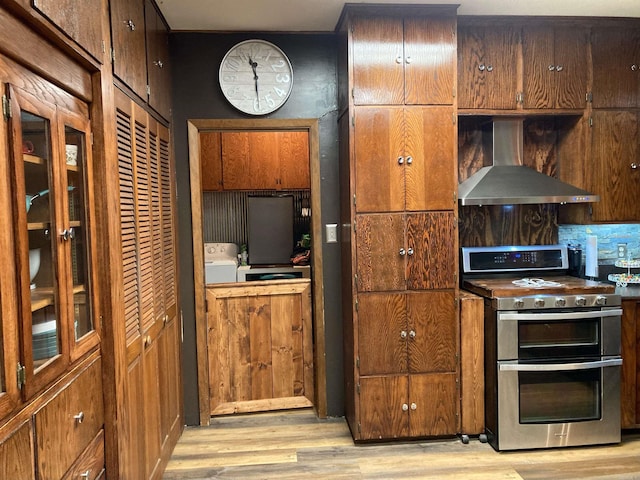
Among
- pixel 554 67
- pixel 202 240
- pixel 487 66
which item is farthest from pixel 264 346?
pixel 554 67

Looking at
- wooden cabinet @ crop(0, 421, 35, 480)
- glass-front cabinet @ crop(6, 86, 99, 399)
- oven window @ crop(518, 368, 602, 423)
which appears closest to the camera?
wooden cabinet @ crop(0, 421, 35, 480)

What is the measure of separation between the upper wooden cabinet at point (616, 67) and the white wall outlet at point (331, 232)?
6.27ft

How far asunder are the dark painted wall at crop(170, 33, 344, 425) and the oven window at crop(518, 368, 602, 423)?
48.1 inches

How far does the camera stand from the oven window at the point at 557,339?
9.27 feet

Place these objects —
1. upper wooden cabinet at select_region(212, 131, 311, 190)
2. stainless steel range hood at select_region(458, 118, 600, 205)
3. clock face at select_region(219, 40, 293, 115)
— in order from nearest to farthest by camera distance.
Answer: stainless steel range hood at select_region(458, 118, 600, 205) < clock face at select_region(219, 40, 293, 115) < upper wooden cabinet at select_region(212, 131, 311, 190)

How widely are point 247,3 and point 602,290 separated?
2.71m

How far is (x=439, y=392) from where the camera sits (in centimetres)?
294

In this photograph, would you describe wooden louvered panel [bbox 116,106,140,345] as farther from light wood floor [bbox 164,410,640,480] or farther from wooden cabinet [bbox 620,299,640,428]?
wooden cabinet [bbox 620,299,640,428]

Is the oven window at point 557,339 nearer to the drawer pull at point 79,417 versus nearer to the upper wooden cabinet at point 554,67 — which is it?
the upper wooden cabinet at point 554,67

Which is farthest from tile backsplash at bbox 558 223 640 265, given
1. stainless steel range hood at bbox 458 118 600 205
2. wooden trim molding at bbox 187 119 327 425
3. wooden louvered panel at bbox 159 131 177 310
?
wooden louvered panel at bbox 159 131 177 310

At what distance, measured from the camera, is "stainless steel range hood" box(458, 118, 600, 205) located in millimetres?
2939

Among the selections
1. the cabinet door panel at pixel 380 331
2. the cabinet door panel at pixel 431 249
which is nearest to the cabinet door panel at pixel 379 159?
the cabinet door panel at pixel 431 249

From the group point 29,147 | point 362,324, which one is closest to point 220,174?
point 362,324

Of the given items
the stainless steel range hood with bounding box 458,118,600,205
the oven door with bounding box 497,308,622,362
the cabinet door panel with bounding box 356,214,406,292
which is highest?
the stainless steel range hood with bounding box 458,118,600,205
